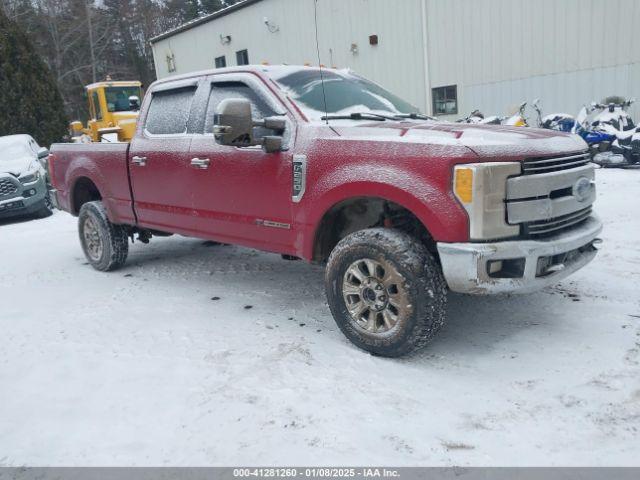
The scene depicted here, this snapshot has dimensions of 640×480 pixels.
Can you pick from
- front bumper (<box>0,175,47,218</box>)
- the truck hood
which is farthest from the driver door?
front bumper (<box>0,175,47,218</box>)

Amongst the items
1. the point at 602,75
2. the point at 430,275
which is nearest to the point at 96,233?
the point at 430,275

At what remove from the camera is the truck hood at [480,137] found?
2920 millimetres

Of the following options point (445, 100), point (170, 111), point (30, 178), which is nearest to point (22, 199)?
point (30, 178)

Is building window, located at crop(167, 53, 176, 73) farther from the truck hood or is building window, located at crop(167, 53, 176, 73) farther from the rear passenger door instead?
the truck hood

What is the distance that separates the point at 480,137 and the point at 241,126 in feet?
4.98

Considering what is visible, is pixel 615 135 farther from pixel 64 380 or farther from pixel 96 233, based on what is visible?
pixel 64 380

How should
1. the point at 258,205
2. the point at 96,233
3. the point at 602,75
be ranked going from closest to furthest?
1. the point at 258,205
2. the point at 96,233
3. the point at 602,75

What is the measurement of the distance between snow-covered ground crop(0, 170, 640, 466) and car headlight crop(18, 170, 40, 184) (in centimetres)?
571

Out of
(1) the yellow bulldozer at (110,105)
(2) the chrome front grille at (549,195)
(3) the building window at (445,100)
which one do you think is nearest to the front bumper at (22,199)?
(1) the yellow bulldozer at (110,105)

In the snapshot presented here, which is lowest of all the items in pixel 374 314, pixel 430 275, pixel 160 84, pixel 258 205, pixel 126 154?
pixel 374 314

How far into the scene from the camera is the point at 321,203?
3.51 m

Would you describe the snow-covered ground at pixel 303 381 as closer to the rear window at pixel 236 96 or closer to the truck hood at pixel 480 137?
the truck hood at pixel 480 137

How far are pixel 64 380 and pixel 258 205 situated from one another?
1.73 m

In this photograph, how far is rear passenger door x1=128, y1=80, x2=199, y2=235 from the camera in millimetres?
4555
